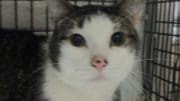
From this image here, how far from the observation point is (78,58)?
4.22 feet

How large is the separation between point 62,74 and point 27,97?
0.72ft

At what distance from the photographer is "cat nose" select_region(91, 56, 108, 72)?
1.22 meters

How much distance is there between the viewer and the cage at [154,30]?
1801 millimetres

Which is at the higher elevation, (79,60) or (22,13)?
(22,13)

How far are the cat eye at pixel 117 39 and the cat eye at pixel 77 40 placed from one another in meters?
0.12

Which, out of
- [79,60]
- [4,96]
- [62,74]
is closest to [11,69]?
[4,96]

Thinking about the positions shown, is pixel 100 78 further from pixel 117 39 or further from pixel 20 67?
pixel 20 67

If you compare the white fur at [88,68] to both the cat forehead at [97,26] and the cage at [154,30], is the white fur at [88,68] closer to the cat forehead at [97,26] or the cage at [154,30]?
the cat forehead at [97,26]

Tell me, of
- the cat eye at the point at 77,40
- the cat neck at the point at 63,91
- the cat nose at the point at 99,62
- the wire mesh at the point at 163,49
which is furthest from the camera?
the wire mesh at the point at 163,49

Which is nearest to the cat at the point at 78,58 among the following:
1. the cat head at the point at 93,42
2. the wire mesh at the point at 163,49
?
the cat head at the point at 93,42

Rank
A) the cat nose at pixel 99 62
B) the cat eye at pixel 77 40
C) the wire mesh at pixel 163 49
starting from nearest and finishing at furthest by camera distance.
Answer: the cat nose at pixel 99 62
the cat eye at pixel 77 40
the wire mesh at pixel 163 49

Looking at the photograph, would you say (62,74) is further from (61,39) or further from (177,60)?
(177,60)

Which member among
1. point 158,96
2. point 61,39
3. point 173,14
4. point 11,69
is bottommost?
point 158,96

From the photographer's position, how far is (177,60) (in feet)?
5.72
